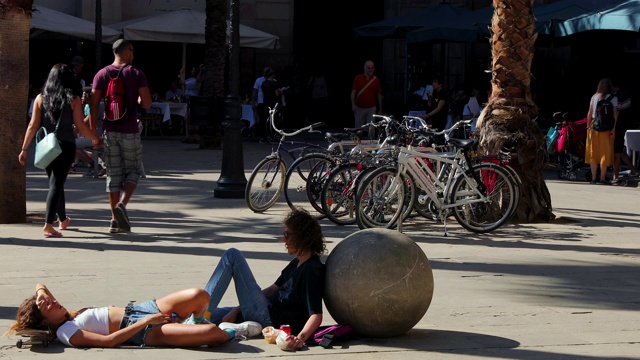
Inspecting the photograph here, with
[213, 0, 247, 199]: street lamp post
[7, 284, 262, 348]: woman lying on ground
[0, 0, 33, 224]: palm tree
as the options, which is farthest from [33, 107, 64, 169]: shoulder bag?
[7, 284, 262, 348]: woman lying on ground

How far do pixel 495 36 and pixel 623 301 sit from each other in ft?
17.7

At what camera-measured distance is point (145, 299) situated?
7703 millimetres

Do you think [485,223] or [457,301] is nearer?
[457,301]

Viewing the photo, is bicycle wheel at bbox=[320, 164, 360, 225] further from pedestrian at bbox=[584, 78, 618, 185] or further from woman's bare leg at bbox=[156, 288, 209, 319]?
pedestrian at bbox=[584, 78, 618, 185]

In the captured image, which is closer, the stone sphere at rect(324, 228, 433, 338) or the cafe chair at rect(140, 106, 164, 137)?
the stone sphere at rect(324, 228, 433, 338)

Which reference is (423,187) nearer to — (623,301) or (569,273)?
(569,273)

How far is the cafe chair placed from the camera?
2434 cm

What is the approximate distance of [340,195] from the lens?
38.5 ft

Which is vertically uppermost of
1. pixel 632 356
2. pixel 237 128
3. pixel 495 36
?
pixel 495 36

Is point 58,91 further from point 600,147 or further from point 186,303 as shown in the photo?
point 600,147

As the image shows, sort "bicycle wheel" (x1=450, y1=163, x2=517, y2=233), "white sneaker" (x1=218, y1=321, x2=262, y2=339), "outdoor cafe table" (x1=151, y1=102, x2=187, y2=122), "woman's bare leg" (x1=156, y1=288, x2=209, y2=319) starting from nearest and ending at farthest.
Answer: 1. "woman's bare leg" (x1=156, y1=288, x2=209, y2=319)
2. "white sneaker" (x1=218, y1=321, x2=262, y2=339)
3. "bicycle wheel" (x1=450, y1=163, x2=517, y2=233)
4. "outdoor cafe table" (x1=151, y1=102, x2=187, y2=122)

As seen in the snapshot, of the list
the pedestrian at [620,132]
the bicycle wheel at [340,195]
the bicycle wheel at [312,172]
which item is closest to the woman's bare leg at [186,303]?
the bicycle wheel at [340,195]

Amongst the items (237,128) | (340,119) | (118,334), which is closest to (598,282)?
(118,334)

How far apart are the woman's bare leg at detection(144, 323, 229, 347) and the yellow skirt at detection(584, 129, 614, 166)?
1172 cm
